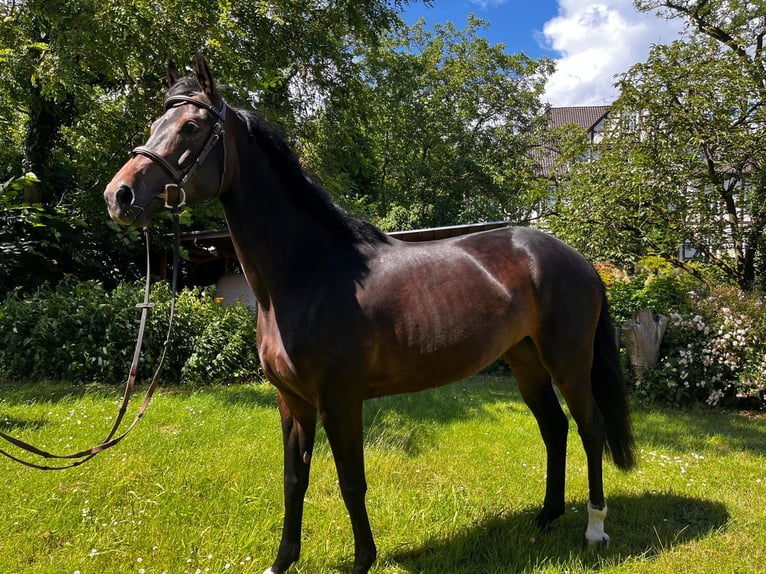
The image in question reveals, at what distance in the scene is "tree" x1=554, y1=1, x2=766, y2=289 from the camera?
22.3 feet

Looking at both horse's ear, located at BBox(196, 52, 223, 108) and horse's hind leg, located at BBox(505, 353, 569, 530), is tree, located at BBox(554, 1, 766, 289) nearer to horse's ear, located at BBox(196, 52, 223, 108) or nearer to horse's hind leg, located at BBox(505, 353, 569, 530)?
horse's hind leg, located at BBox(505, 353, 569, 530)

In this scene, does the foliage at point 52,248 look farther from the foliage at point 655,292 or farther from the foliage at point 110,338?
the foliage at point 655,292

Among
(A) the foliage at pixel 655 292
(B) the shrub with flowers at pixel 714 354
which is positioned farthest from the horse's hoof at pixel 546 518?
(A) the foliage at pixel 655 292

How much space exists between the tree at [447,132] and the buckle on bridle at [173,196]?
1438 centimetres

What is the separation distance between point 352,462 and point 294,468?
0.39 meters

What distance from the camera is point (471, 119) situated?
20.2 metres

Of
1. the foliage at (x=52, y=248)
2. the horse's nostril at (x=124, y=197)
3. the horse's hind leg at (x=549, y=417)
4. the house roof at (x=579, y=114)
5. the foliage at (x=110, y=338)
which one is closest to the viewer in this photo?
the horse's nostril at (x=124, y=197)

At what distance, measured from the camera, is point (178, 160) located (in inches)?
71.8

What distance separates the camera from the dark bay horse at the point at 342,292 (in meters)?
1.90

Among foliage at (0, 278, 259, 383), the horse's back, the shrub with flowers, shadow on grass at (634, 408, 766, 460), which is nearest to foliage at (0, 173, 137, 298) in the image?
foliage at (0, 278, 259, 383)

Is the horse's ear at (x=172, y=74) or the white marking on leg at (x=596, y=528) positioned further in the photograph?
the white marking on leg at (x=596, y=528)

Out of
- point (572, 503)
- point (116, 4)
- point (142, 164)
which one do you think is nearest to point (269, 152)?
point (142, 164)

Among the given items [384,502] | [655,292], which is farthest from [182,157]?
[655,292]

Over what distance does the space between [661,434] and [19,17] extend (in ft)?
36.9
